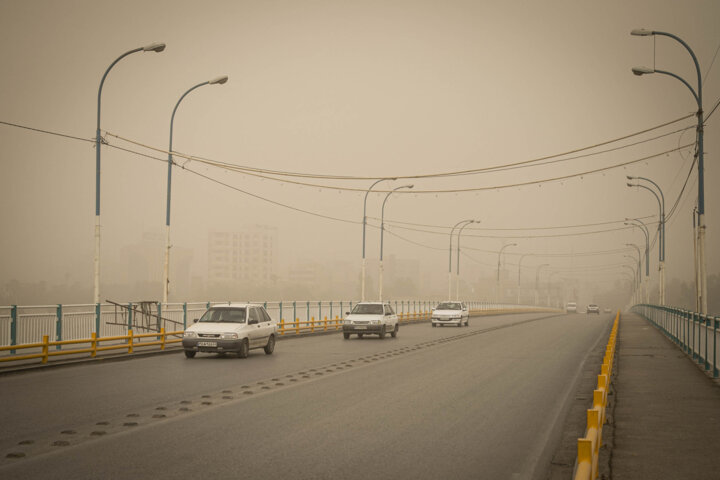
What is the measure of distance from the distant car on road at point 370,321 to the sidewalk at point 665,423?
602 inches

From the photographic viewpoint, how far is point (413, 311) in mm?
63781

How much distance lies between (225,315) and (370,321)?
1111cm

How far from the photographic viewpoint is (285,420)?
34.1ft

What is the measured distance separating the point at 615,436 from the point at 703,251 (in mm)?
19658

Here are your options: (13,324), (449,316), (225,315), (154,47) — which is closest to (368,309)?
(225,315)

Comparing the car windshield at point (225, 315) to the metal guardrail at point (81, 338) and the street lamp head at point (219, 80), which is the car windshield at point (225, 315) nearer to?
the metal guardrail at point (81, 338)

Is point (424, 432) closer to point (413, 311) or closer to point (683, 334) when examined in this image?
point (683, 334)

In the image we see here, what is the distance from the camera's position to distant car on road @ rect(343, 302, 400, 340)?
108ft

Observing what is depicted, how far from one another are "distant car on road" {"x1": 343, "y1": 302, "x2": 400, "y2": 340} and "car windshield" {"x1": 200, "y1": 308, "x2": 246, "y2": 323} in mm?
10429

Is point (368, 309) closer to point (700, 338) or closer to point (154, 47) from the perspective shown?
point (154, 47)

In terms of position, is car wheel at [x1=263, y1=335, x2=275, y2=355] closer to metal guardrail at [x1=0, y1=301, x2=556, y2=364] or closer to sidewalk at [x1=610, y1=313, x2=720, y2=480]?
metal guardrail at [x1=0, y1=301, x2=556, y2=364]

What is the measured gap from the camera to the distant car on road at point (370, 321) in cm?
3297

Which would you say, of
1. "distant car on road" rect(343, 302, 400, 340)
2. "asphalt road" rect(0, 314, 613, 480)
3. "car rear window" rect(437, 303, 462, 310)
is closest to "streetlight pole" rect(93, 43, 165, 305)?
"asphalt road" rect(0, 314, 613, 480)

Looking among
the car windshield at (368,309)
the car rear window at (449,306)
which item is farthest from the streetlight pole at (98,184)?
the car rear window at (449,306)
